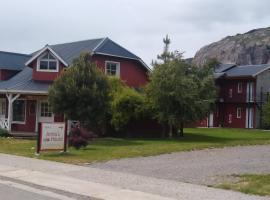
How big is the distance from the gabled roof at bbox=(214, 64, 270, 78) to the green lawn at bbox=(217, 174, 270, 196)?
41451 millimetres

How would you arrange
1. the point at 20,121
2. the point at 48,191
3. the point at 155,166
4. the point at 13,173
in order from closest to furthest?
the point at 48,191
the point at 13,173
the point at 155,166
the point at 20,121

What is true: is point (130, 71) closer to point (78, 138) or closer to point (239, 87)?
point (78, 138)

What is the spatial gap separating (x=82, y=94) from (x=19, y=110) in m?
10.6

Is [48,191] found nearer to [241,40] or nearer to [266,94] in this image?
[266,94]

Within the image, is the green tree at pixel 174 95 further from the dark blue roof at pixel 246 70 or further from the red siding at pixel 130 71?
the dark blue roof at pixel 246 70

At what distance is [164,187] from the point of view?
1380cm

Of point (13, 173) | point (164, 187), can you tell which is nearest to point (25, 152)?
point (13, 173)

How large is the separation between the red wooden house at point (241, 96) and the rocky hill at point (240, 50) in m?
51.4

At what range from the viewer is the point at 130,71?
130 ft

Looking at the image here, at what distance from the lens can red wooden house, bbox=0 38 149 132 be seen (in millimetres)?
35875

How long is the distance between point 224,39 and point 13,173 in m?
121

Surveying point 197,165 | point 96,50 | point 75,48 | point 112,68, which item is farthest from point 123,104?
point 197,165

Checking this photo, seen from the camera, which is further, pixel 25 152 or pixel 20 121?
pixel 20 121

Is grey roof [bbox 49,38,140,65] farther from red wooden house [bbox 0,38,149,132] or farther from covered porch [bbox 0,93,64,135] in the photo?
covered porch [bbox 0,93,64,135]
